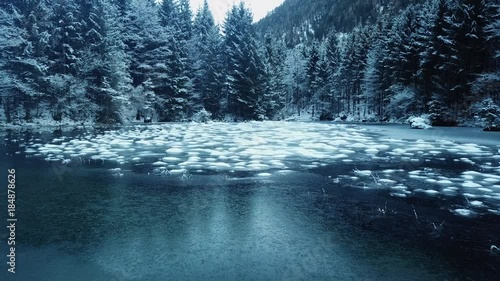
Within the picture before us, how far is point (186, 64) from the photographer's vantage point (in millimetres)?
41406

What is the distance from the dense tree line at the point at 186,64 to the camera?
26453mm

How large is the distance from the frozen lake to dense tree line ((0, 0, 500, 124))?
2173 cm

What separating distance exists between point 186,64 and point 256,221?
3927 cm

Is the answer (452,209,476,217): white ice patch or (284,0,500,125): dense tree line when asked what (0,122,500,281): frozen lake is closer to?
(452,209,476,217): white ice patch

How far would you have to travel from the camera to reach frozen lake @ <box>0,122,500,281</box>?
3303 millimetres

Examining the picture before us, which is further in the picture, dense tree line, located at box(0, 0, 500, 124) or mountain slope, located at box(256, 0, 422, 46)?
mountain slope, located at box(256, 0, 422, 46)

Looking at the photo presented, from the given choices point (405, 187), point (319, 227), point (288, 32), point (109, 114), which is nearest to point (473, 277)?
point (319, 227)

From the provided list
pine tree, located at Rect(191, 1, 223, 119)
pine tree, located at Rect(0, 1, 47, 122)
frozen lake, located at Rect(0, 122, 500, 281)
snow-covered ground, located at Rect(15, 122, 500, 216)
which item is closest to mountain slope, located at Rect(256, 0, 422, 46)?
pine tree, located at Rect(191, 1, 223, 119)

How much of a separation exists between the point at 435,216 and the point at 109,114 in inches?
1182

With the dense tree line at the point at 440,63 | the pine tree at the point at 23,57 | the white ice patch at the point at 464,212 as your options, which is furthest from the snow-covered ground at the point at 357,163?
the dense tree line at the point at 440,63

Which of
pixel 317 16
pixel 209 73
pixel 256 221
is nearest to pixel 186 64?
pixel 209 73

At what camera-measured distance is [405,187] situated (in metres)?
6.76

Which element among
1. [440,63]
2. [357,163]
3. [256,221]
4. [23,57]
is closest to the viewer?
[256,221]

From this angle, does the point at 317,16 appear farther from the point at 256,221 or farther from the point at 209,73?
the point at 256,221
